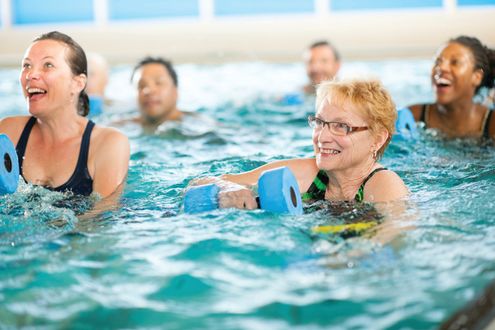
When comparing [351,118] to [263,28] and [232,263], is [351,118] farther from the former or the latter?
[263,28]

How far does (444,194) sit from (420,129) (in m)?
2.00

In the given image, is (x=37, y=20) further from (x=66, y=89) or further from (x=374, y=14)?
(x=66, y=89)

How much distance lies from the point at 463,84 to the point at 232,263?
3.31m

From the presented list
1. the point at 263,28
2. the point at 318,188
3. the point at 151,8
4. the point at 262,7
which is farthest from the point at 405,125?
the point at 151,8

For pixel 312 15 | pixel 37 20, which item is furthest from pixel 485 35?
pixel 37 20

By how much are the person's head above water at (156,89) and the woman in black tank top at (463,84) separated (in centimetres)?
245

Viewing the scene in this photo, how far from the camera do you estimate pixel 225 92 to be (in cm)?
937

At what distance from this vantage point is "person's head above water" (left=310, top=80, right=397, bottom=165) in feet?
12.0

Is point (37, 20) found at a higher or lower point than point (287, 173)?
higher

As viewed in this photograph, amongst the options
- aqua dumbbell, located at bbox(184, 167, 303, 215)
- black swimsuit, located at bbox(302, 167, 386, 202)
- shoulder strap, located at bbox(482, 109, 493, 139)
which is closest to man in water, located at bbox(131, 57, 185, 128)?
shoulder strap, located at bbox(482, 109, 493, 139)


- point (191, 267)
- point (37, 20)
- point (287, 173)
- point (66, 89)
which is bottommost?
point (191, 267)

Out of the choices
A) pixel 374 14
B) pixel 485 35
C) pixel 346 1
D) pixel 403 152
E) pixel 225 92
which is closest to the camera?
pixel 403 152

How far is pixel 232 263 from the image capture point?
3.19 m

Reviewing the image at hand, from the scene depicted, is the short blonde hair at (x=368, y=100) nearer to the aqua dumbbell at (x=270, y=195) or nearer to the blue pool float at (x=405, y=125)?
the aqua dumbbell at (x=270, y=195)
